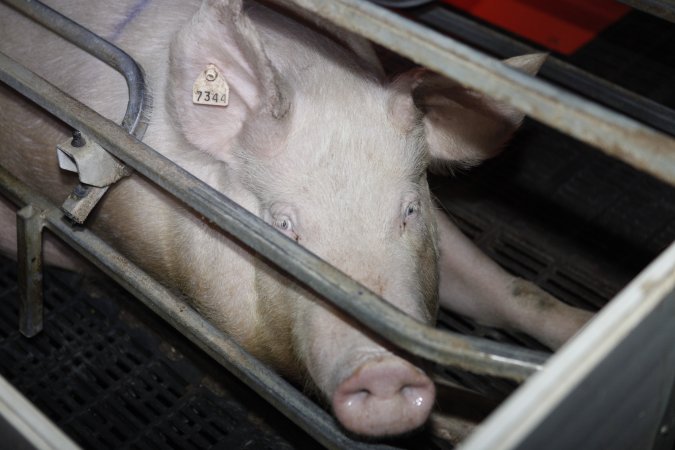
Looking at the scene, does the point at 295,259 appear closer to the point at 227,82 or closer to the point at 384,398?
the point at 384,398

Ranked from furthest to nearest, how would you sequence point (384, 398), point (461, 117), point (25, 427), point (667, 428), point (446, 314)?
point (446, 314)
point (461, 117)
point (384, 398)
point (667, 428)
point (25, 427)

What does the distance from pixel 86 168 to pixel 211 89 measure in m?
0.36

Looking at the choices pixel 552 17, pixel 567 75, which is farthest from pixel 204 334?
pixel 552 17

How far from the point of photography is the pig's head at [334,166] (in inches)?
74.3

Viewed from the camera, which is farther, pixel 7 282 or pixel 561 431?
pixel 7 282

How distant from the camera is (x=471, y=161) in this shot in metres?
2.59

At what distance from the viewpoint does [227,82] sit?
2145 millimetres

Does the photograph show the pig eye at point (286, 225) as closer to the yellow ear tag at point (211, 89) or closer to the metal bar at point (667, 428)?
the yellow ear tag at point (211, 89)

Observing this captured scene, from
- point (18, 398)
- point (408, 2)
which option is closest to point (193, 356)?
point (18, 398)

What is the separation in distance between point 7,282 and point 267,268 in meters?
1.46

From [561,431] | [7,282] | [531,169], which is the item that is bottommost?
[7,282]

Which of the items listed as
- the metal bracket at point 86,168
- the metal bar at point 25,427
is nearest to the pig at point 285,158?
the metal bracket at point 86,168

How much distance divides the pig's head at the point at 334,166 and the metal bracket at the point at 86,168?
24 centimetres

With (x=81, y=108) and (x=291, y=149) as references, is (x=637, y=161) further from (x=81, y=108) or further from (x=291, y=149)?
(x=81, y=108)
